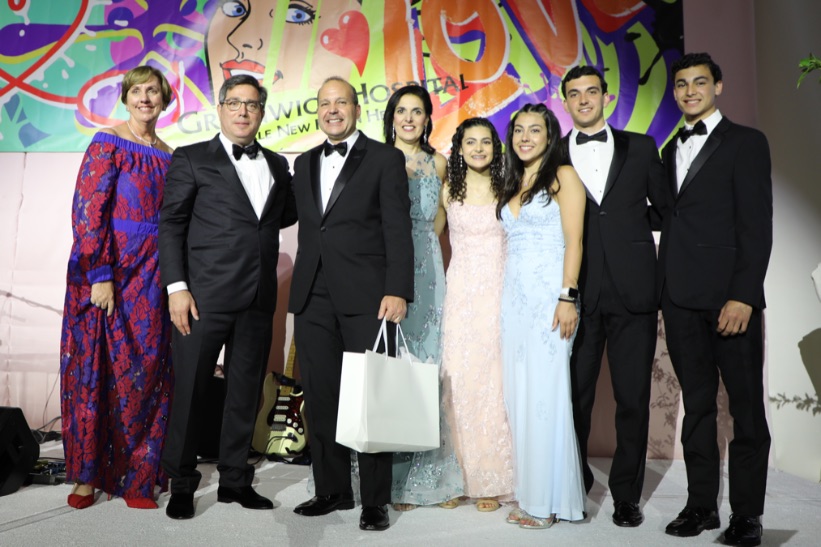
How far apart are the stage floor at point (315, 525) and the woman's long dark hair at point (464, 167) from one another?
1.43m

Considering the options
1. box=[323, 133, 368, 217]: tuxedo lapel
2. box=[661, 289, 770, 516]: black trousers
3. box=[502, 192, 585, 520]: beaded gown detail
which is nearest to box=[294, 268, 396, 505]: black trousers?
box=[323, 133, 368, 217]: tuxedo lapel

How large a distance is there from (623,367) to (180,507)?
190 centimetres

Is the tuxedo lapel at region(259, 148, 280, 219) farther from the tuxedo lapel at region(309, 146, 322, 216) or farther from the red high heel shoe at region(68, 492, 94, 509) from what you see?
the red high heel shoe at region(68, 492, 94, 509)

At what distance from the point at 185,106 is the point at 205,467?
2.35 metres

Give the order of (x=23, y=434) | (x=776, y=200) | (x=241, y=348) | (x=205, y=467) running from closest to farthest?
1. (x=241, y=348)
2. (x=23, y=434)
3. (x=205, y=467)
4. (x=776, y=200)

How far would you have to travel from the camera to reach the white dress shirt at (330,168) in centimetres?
302

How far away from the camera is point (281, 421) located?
4344 mm

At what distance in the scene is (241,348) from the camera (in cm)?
306

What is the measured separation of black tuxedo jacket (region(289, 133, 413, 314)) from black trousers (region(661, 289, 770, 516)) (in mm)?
1109

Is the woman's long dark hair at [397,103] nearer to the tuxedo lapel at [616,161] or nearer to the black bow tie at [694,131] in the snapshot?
the tuxedo lapel at [616,161]

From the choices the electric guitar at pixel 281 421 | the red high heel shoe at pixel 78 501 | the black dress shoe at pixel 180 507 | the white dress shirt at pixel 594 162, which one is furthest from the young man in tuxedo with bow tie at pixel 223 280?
the white dress shirt at pixel 594 162

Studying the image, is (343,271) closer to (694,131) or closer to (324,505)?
(324,505)

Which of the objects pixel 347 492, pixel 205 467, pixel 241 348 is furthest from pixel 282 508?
pixel 205 467

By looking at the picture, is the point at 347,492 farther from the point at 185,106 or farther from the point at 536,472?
the point at 185,106
